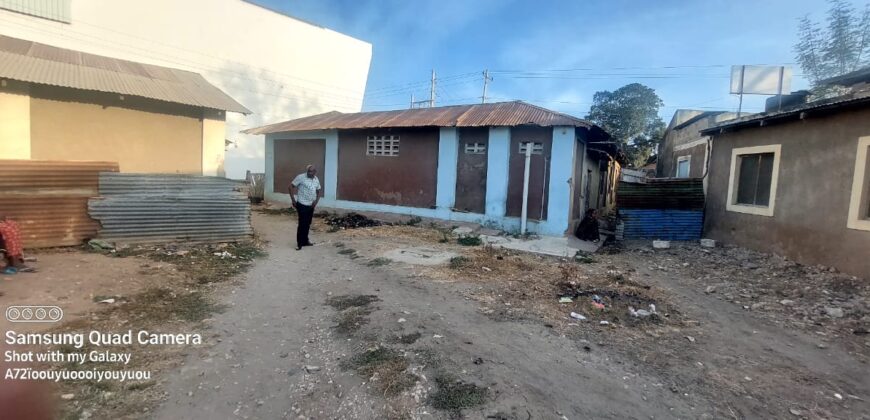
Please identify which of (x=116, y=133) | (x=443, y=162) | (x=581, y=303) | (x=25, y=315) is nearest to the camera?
(x=25, y=315)

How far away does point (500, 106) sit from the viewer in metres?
12.0

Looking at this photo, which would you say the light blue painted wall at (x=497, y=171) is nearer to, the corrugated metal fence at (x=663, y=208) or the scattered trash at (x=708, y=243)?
the corrugated metal fence at (x=663, y=208)

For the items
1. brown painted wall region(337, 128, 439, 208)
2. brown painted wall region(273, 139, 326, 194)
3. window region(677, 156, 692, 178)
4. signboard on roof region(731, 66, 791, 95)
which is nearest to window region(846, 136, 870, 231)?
signboard on roof region(731, 66, 791, 95)

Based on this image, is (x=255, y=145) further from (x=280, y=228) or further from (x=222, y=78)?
(x=280, y=228)

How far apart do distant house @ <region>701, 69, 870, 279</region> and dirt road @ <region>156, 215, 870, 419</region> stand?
3171 millimetres

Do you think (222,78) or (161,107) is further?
(222,78)

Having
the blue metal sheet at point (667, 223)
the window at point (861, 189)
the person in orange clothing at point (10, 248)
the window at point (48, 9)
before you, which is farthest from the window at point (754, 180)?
the window at point (48, 9)

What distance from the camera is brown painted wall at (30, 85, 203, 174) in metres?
9.17

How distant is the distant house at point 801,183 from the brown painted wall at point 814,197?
0.02m

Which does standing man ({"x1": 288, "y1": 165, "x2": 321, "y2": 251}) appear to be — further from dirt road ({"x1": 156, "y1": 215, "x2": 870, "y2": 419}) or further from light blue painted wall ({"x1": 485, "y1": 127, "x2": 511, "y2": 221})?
light blue painted wall ({"x1": 485, "y1": 127, "x2": 511, "y2": 221})

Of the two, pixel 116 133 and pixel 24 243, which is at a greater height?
pixel 116 133

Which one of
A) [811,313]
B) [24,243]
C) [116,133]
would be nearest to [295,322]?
[24,243]

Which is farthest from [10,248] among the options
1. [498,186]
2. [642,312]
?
[498,186]

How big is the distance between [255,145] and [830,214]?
2440cm
